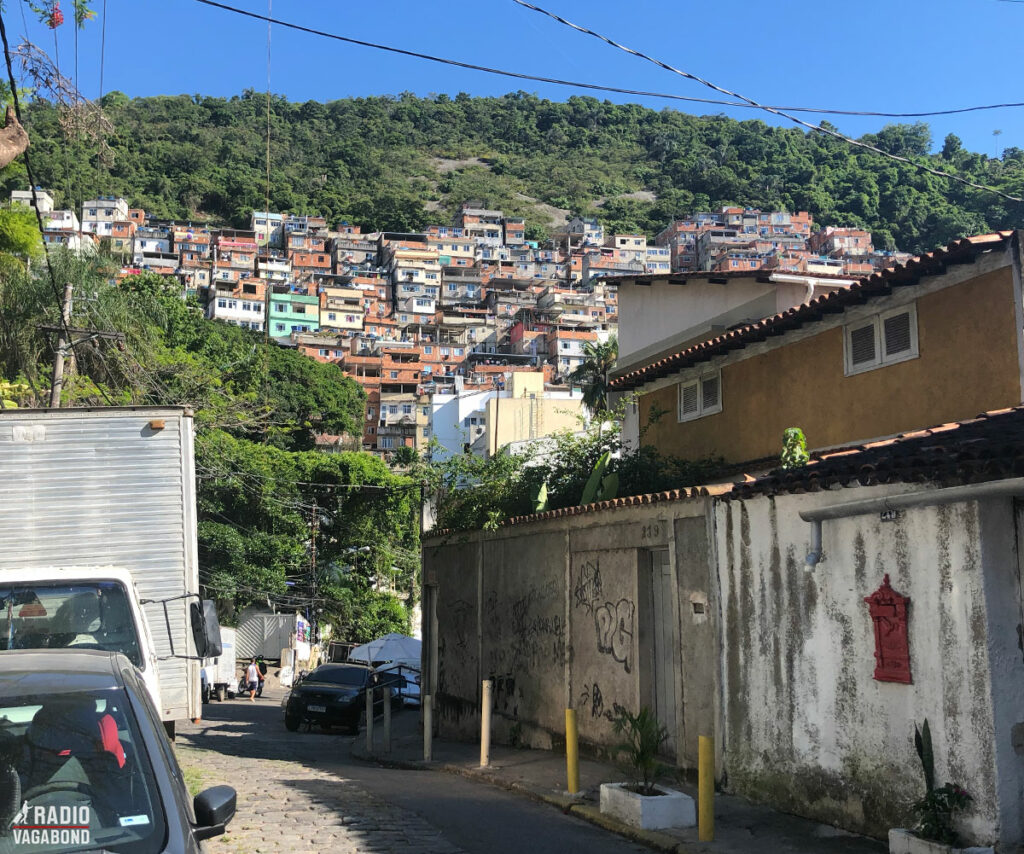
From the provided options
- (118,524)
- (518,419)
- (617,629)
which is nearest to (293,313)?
(518,419)

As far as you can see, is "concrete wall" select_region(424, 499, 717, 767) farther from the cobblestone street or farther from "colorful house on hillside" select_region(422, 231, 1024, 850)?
the cobblestone street

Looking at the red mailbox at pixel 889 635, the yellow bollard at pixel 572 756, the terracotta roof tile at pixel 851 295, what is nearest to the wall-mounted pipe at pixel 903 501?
the red mailbox at pixel 889 635

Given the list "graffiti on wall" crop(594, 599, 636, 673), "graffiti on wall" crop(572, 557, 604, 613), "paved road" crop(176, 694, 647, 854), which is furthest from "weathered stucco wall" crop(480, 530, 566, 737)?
"paved road" crop(176, 694, 647, 854)

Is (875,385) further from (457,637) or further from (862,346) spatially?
(457,637)

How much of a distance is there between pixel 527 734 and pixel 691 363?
23.7 ft

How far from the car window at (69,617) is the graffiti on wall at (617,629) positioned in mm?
6105

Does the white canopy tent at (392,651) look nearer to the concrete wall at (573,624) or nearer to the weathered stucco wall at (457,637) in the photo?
the weathered stucco wall at (457,637)

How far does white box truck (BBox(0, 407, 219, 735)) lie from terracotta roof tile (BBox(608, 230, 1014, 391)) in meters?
8.78

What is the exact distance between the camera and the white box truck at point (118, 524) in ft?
29.1

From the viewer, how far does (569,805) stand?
1070cm

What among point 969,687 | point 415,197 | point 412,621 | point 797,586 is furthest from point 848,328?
point 415,197

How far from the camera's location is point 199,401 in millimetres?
33125

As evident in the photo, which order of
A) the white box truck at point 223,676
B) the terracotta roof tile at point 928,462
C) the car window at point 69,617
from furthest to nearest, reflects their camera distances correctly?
the white box truck at point 223,676
the car window at point 69,617
the terracotta roof tile at point 928,462

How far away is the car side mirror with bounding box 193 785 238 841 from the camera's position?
14.6 ft
